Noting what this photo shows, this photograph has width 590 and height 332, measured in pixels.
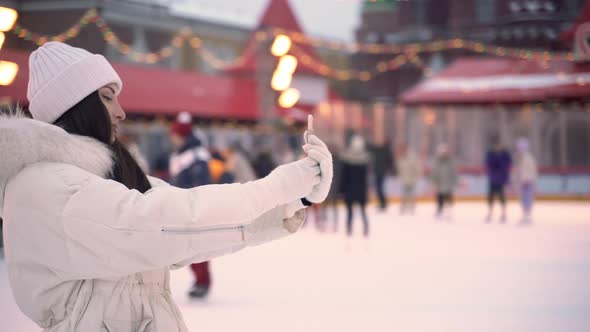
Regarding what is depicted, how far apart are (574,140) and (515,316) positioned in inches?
594

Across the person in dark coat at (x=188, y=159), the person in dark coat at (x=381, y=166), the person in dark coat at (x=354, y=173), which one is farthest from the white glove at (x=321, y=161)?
the person in dark coat at (x=381, y=166)

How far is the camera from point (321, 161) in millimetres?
1369

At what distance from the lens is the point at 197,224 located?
1.30m

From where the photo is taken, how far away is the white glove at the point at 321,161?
137 cm

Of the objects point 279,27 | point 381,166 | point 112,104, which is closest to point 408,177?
point 381,166

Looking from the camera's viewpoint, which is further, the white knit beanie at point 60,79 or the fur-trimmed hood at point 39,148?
the white knit beanie at point 60,79

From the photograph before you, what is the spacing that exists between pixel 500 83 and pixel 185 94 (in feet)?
29.4

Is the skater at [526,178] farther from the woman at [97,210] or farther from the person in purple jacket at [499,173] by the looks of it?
the woman at [97,210]

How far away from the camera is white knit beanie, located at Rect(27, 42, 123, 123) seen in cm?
151

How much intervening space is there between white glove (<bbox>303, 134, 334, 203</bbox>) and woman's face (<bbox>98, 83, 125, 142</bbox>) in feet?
1.41

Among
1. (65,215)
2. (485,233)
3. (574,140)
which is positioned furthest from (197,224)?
(574,140)

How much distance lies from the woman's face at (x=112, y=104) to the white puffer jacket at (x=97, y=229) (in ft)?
0.35

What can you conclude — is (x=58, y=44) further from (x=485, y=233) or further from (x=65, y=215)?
(x=485, y=233)

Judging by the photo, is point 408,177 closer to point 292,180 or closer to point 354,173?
point 354,173
